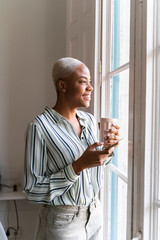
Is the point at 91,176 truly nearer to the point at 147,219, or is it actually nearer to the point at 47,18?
the point at 147,219

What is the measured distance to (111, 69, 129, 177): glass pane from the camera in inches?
48.6

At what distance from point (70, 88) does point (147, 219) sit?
60cm

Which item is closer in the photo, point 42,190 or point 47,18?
point 42,190

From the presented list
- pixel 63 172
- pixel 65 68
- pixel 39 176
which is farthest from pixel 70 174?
pixel 65 68

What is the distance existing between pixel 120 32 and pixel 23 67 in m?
1.11

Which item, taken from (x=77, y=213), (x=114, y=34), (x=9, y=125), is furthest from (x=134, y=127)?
(x=9, y=125)

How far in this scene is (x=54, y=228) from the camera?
1012 mm

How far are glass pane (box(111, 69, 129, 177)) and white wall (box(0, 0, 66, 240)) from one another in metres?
0.98

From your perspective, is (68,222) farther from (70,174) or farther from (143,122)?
(143,122)

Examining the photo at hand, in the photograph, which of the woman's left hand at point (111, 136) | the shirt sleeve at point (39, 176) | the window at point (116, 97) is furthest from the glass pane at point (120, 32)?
the shirt sleeve at point (39, 176)

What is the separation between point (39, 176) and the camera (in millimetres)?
Answer: 997

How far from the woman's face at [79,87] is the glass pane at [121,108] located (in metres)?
0.26

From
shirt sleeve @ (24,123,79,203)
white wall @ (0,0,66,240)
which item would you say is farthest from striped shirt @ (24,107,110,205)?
white wall @ (0,0,66,240)

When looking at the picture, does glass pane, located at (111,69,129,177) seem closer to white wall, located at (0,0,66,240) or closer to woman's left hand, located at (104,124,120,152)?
woman's left hand, located at (104,124,120,152)
